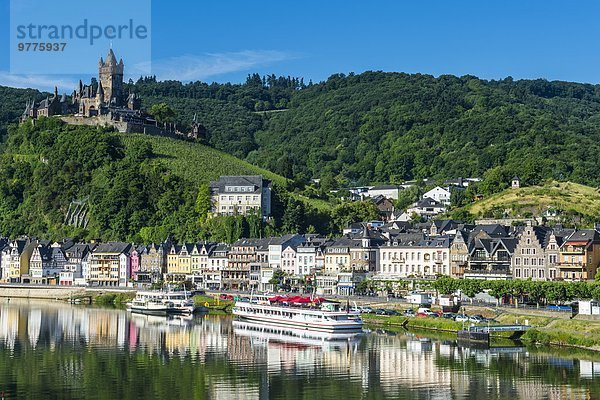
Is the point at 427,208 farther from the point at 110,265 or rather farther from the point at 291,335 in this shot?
the point at 291,335

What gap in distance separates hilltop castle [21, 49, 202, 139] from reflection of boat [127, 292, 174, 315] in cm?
6354

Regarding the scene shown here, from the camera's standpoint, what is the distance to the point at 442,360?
55.9m

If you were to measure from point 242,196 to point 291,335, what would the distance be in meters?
50.0

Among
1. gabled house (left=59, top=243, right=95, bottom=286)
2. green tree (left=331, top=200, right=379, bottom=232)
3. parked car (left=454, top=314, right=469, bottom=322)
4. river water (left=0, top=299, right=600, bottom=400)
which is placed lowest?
river water (left=0, top=299, right=600, bottom=400)

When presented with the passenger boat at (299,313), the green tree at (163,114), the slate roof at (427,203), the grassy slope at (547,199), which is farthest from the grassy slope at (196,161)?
the passenger boat at (299,313)

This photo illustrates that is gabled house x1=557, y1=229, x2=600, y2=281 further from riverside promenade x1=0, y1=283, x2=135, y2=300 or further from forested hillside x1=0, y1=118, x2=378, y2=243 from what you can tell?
riverside promenade x1=0, y1=283, x2=135, y2=300

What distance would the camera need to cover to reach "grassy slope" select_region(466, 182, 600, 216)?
114875 millimetres

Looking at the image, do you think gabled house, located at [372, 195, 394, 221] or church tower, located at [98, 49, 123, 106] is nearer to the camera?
gabled house, located at [372, 195, 394, 221]

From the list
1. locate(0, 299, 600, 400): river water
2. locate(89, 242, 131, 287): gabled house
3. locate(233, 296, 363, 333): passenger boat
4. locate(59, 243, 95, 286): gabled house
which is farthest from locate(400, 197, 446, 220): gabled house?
locate(0, 299, 600, 400): river water

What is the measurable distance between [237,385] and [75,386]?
299 inches

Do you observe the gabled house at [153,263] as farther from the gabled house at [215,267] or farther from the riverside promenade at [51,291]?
the riverside promenade at [51,291]

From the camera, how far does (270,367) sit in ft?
178

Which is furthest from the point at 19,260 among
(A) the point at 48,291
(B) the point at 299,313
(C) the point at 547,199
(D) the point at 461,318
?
(D) the point at 461,318

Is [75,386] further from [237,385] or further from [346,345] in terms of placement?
[346,345]
